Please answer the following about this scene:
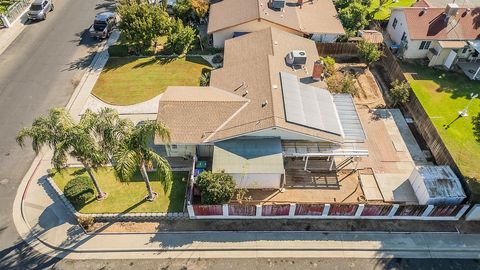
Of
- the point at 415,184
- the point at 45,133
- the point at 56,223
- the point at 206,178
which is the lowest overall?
the point at 56,223

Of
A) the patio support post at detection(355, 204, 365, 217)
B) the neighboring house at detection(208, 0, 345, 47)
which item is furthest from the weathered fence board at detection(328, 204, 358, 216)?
the neighboring house at detection(208, 0, 345, 47)

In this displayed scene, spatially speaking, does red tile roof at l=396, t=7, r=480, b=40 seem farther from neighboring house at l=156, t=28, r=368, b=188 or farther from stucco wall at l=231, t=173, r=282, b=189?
stucco wall at l=231, t=173, r=282, b=189

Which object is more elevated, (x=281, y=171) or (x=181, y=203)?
(x=281, y=171)

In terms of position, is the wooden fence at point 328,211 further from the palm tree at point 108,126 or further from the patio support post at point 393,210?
the palm tree at point 108,126

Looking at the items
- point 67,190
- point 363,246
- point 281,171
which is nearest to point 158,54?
point 67,190

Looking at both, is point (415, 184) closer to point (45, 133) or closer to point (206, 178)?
point (206, 178)
